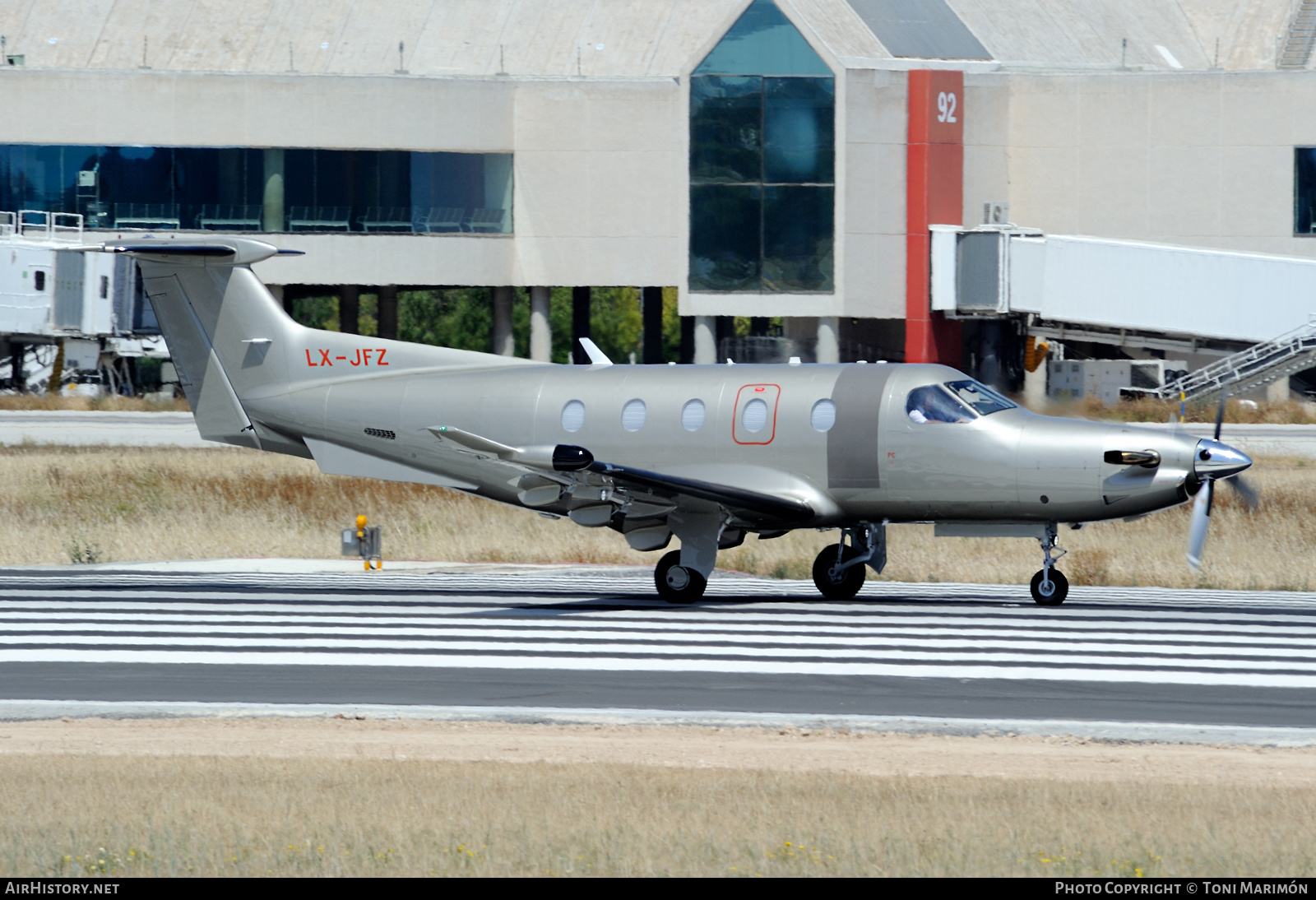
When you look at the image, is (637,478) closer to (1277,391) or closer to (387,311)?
(1277,391)

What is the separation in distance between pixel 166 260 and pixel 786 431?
29.3 ft

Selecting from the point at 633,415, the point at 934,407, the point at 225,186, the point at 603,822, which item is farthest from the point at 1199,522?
the point at 225,186

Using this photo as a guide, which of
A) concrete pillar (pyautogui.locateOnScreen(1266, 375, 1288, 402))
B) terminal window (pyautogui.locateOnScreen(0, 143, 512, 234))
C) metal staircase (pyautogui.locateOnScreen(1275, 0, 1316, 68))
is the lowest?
concrete pillar (pyautogui.locateOnScreen(1266, 375, 1288, 402))

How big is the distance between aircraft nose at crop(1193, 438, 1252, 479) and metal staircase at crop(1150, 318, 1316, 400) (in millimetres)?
38191

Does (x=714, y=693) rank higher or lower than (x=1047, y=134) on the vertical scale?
lower

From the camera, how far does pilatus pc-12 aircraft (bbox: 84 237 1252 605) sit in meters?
19.8

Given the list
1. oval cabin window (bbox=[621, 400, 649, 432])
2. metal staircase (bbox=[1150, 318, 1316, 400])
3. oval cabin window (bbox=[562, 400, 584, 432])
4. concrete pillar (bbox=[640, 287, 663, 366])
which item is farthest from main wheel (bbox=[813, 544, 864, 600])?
concrete pillar (bbox=[640, 287, 663, 366])

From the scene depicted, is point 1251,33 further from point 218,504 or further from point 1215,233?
point 218,504

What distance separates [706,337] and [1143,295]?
14600 millimetres

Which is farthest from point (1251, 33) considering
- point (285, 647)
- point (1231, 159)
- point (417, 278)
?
point (285, 647)

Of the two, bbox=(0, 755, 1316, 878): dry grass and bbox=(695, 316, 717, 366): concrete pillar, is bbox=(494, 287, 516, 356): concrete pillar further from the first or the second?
bbox=(0, 755, 1316, 878): dry grass

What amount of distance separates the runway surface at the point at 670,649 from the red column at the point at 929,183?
123 ft

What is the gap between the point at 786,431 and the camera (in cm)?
2105

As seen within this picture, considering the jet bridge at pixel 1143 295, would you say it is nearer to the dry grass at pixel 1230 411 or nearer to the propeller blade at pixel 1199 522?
the dry grass at pixel 1230 411
